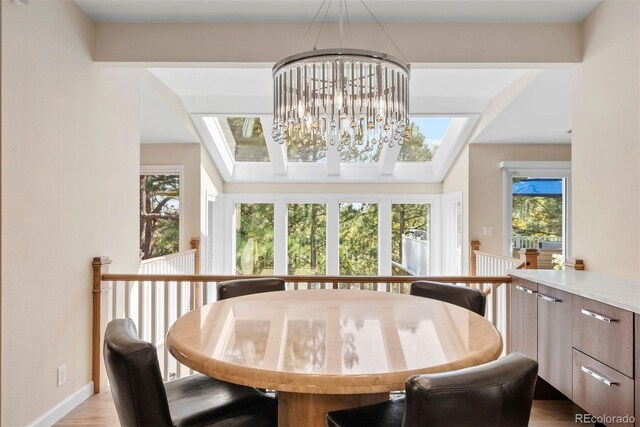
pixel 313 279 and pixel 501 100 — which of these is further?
pixel 501 100

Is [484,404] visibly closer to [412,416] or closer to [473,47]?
[412,416]

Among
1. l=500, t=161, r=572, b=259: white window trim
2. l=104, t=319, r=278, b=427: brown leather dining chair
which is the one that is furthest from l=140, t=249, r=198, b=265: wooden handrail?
l=500, t=161, r=572, b=259: white window trim

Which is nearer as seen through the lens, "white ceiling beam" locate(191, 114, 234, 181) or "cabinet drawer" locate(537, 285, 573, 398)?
"cabinet drawer" locate(537, 285, 573, 398)

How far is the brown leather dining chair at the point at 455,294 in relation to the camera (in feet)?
7.25

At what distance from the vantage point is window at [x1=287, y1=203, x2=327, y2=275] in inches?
259

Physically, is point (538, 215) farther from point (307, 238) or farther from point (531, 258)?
point (307, 238)

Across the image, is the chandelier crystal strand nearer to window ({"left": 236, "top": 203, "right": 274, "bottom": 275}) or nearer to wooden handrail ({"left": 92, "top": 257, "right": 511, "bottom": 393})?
wooden handrail ({"left": 92, "top": 257, "right": 511, "bottom": 393})

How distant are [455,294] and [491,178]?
3.45 metres

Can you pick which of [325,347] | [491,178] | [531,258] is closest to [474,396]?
[325,347]

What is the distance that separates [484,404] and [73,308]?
8.55ft

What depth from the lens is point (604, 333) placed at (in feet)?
6.15

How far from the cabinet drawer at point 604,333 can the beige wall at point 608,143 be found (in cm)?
57

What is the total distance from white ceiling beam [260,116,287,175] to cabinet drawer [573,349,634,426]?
4036 mm

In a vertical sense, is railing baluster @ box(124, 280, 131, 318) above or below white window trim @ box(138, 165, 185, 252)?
below
